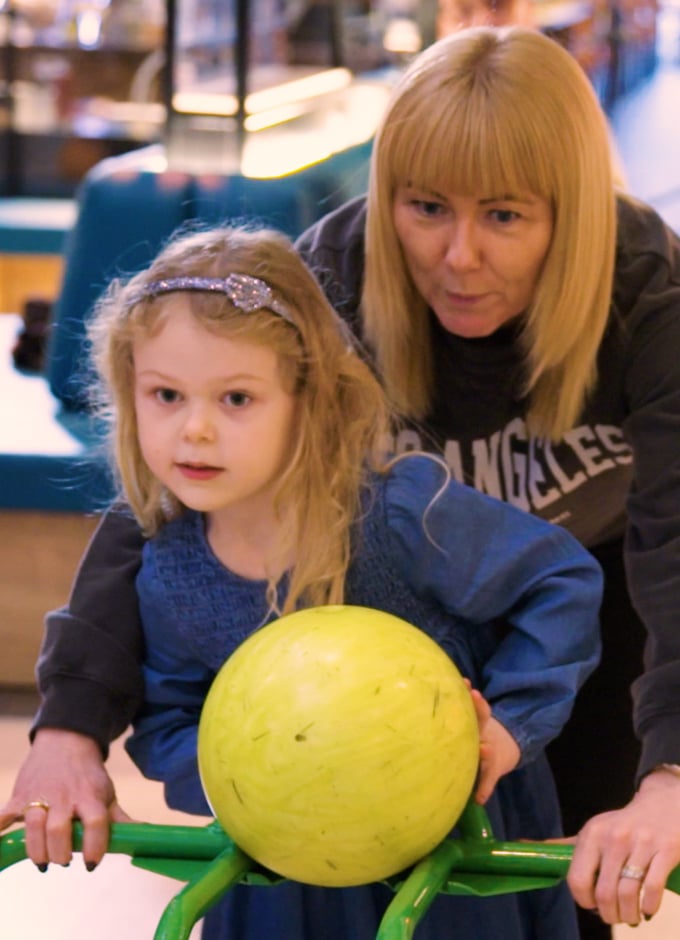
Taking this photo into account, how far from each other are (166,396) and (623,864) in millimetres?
523

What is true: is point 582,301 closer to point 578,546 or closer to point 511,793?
point 578,546

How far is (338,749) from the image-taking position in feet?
3.08

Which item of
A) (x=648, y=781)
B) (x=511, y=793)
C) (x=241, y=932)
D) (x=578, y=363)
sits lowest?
(x=241, y=932)

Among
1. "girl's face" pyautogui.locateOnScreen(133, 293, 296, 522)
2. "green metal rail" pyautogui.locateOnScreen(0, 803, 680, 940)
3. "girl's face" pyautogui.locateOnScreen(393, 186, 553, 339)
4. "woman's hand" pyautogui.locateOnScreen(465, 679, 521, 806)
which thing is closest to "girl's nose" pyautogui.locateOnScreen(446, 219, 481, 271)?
"girl's face" pyautogui.locateOnScreen(393, 186, 553, 339)

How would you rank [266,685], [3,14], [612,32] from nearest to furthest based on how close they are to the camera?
[266,685] → [3,14] → [612,32]

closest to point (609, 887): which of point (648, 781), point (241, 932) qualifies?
point (648, 781)

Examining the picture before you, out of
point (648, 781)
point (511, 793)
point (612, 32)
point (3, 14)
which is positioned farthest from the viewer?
point (612, 32)

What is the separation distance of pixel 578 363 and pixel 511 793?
45 centimetres

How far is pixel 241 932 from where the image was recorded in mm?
1364

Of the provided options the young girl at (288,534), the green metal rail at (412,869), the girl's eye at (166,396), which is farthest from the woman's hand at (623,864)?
the girl's eye at (166,396)

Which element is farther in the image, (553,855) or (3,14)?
(3,14)

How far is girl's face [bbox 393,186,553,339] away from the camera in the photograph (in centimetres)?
141

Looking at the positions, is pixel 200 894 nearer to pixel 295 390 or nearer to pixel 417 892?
pixel 417 892

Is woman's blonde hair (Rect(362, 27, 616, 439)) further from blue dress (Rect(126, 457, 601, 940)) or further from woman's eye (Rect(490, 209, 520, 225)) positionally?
blue dress (Rect(126, 457, 601, 940))
